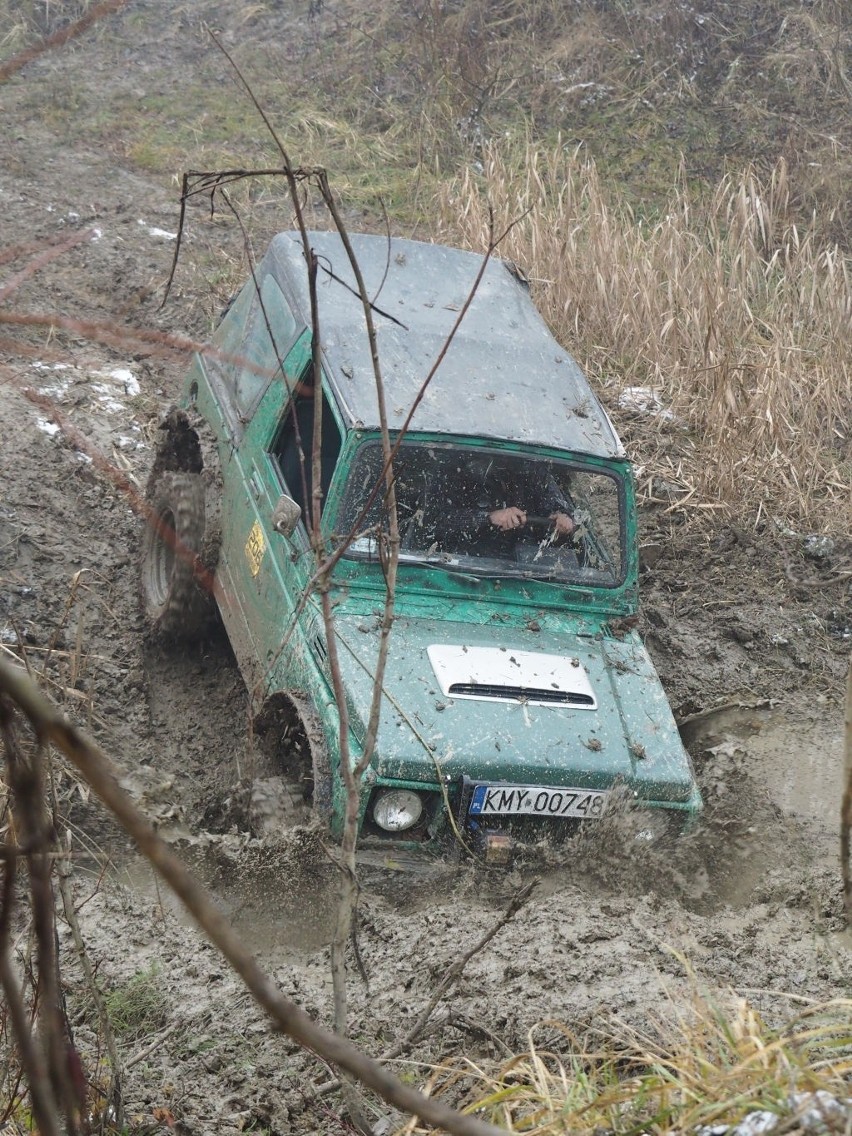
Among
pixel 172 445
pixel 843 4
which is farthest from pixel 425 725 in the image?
pixel 843 4

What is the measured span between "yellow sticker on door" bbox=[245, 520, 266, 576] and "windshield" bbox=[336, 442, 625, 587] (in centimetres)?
51

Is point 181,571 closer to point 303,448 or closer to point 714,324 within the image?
point 303,448

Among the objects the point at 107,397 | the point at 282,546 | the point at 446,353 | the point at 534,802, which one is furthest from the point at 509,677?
the point at 107,397

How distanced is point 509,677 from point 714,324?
4797 mm

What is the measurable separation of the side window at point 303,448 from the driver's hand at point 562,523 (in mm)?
891

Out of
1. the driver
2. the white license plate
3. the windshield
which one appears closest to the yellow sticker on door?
the windshield

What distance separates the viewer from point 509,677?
4203 millimetres

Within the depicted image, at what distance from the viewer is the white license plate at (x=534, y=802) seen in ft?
12.5

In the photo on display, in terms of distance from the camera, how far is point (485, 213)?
372 inches

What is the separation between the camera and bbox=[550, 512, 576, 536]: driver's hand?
4645mm

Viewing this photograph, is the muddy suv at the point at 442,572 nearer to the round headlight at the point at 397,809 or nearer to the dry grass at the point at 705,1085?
the round headlight at the point at 397,809

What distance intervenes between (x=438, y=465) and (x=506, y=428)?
323mm

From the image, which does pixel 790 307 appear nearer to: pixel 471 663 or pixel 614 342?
pixel 614 342

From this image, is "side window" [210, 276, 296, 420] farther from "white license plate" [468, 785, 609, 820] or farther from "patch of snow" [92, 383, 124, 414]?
"white license plate" [468, 785, 609, 820]
